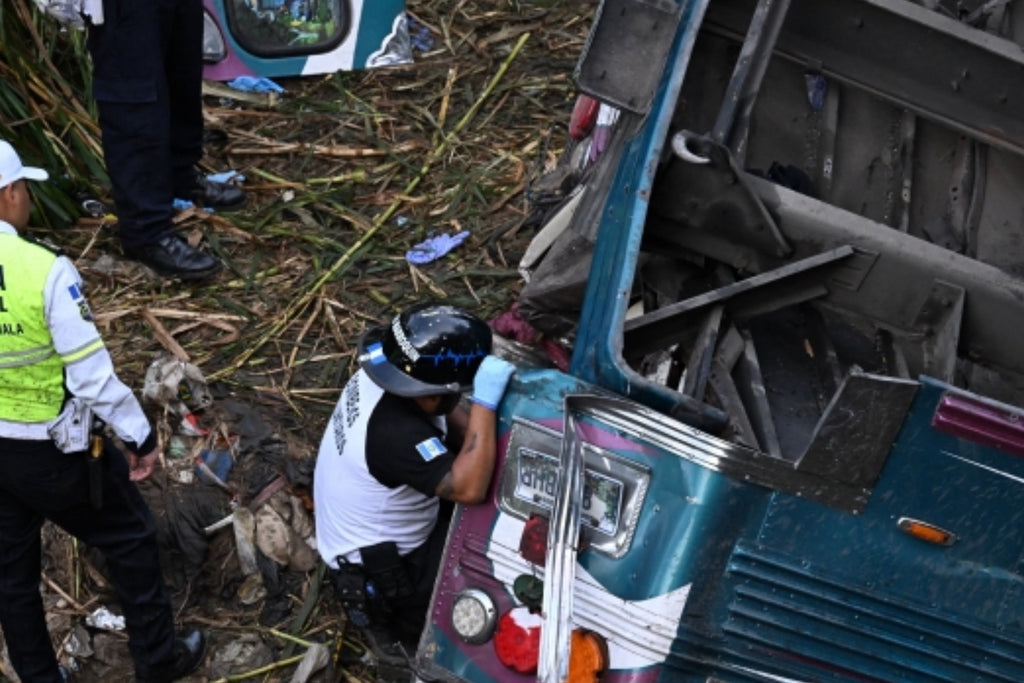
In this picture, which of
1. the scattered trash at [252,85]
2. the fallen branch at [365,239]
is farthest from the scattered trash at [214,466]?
the scattered trash at [252,85]

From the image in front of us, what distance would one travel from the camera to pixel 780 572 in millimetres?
3766

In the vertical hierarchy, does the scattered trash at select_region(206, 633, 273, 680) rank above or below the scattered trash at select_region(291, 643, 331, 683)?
below

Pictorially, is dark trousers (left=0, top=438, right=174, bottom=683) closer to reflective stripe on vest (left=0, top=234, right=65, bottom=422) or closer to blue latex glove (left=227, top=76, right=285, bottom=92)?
reflective stripe on vest (left=0, top=234, right=65, bottom=422)

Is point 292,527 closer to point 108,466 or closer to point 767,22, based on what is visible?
point 108,466

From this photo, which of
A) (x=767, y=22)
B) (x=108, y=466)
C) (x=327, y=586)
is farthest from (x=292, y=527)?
(x=767, y=22)

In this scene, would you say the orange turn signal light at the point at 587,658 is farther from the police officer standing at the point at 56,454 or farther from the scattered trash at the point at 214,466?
the scattered trash at the point at 214,466

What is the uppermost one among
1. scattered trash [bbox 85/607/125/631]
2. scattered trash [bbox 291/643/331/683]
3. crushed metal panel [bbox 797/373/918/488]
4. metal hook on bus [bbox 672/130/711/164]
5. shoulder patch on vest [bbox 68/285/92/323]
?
metal hook on bus [bbox 672/130/711/164]

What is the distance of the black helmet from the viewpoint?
178 inches

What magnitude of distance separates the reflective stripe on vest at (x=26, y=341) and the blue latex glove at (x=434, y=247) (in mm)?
2684

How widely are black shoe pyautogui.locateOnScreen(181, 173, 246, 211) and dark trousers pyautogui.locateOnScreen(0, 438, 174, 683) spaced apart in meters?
2.62

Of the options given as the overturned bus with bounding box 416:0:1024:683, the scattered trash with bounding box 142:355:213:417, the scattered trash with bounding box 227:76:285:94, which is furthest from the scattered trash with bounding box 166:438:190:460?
the scattered trash with bounding box 227:76:285:94

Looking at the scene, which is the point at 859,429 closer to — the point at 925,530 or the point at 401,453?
the point at 925,530

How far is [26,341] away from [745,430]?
2083mm

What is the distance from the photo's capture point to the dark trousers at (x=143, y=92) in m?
6.44
